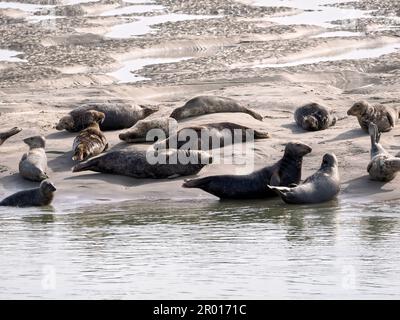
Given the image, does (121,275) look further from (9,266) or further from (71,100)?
(71,100)

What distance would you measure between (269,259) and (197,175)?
3348 millimetres

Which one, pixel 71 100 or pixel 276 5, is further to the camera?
pixel 276 5

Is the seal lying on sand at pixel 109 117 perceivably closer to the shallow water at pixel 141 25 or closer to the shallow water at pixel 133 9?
the shallow water at pixel 141 25

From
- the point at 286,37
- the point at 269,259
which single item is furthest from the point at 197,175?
the point at 286,37

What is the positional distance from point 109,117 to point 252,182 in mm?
3414

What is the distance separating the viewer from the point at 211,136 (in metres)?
12.6

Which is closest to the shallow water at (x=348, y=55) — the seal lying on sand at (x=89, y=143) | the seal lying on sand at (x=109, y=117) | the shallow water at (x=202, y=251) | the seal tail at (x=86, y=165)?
the seal lying on sand at (x=109, y=117)

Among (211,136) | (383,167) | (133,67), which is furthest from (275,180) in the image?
(133,67)

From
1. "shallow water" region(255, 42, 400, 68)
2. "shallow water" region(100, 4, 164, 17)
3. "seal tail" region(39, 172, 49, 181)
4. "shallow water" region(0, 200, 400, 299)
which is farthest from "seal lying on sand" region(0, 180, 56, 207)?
"shallow water" region(100, 4, 164, 17)

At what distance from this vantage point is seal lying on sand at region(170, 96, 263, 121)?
46.5ft

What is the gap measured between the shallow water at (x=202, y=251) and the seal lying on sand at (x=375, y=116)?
266cm

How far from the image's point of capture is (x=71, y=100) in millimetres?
16344

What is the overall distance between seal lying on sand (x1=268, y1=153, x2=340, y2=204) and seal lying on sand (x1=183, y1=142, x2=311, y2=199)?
206 mm

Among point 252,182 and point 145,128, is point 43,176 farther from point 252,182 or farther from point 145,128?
point 252,182
